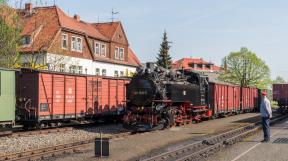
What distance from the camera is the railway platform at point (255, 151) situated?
38.4ft

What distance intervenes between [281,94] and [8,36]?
24508 mm

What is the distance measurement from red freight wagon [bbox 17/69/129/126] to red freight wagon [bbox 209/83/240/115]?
773 cm

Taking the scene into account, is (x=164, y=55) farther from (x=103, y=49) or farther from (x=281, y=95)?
(x=281, y=95)

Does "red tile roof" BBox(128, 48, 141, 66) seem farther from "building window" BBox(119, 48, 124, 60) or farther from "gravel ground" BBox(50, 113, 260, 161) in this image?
"gravel ground" BBox(50, 113, 260, 161)

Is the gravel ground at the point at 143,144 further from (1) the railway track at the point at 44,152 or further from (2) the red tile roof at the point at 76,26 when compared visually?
(2) the red tile roof at the point at 76,26

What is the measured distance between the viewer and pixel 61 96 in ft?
70.0

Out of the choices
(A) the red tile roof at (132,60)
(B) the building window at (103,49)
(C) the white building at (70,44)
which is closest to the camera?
(C) the white building at (70,44)

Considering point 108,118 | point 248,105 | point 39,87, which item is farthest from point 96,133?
point 248,105

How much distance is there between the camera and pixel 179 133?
1902cm

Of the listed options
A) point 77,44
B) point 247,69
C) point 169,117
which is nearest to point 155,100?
point 169,117

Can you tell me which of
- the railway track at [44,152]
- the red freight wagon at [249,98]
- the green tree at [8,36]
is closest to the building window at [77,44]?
the green tree at [8,36]

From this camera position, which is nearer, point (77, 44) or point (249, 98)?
point (249, 98)

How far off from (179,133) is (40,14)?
23.7 metres

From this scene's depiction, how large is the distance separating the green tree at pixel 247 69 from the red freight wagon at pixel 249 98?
1128 inches
